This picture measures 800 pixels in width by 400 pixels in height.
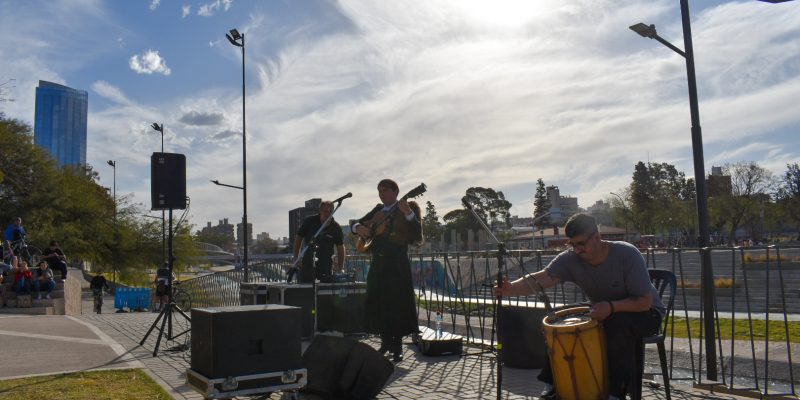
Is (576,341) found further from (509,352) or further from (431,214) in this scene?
(431,214)

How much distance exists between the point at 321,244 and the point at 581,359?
5.49 metres

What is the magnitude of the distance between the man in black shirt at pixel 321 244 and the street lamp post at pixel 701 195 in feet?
15.5

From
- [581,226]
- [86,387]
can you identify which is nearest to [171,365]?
[86,387]

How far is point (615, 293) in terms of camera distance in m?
4.53

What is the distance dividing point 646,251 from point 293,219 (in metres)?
10.0

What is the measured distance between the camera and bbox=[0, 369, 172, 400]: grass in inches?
220

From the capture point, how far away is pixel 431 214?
336 feet

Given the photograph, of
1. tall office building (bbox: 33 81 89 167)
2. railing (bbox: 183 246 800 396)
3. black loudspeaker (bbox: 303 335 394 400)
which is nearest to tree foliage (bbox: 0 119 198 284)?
railing (bbox: 183 246 800 396)

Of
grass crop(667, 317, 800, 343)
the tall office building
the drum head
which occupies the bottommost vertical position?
grass crop(667, 317, 800, 343)

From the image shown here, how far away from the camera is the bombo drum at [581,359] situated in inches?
166

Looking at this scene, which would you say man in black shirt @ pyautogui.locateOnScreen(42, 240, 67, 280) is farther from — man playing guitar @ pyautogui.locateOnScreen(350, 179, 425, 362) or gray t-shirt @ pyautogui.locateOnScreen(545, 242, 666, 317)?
gray t-shirt @ pyautogui.locateOnScreen(545, 242, 666, 317)

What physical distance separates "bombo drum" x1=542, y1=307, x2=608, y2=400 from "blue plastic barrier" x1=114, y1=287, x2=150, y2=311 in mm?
26907

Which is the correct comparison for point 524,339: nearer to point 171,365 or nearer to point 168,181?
point 171,365

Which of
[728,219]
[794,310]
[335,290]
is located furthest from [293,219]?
[728,219]
